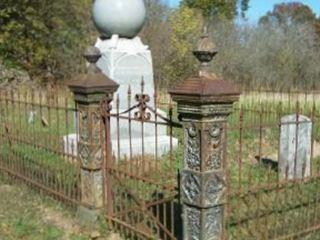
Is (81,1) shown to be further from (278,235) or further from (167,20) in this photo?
(278,235)

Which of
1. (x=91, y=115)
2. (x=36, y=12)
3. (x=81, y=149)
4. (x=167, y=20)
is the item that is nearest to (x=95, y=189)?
(x=81, y=149)

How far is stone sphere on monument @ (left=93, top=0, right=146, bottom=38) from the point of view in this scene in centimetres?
787

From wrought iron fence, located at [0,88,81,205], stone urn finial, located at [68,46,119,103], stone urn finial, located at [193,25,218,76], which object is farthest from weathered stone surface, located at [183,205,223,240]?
wrought iron fence, located at [0,88,81,205]

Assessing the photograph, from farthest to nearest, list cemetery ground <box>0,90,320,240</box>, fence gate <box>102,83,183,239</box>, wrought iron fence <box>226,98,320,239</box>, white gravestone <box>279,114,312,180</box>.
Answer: white gravestone <box>279,114,312,180</box>
cemetery ground <box>0,90,320,240</box>
fence gate <box>102,83,183,239</box>
wrought iron fence <box>226,98,320,239</box>

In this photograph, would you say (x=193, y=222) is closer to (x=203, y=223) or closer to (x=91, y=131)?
(x=203, y=223)

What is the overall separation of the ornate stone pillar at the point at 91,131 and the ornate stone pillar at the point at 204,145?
1.46 m

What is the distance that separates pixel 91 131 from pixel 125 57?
3.02 m

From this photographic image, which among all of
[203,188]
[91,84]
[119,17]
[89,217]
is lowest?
[89,217]

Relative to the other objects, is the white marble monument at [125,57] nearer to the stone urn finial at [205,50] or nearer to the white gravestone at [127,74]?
the white gravestone at [127,74]

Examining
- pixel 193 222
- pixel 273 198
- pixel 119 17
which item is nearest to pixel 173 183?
pixel 273 198

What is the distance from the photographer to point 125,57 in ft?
25.8

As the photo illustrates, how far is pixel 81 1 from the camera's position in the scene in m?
22.0

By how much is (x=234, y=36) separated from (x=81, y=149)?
56.7ft

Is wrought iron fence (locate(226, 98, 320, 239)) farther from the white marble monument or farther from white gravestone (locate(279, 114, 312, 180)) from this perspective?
the white marble monument
